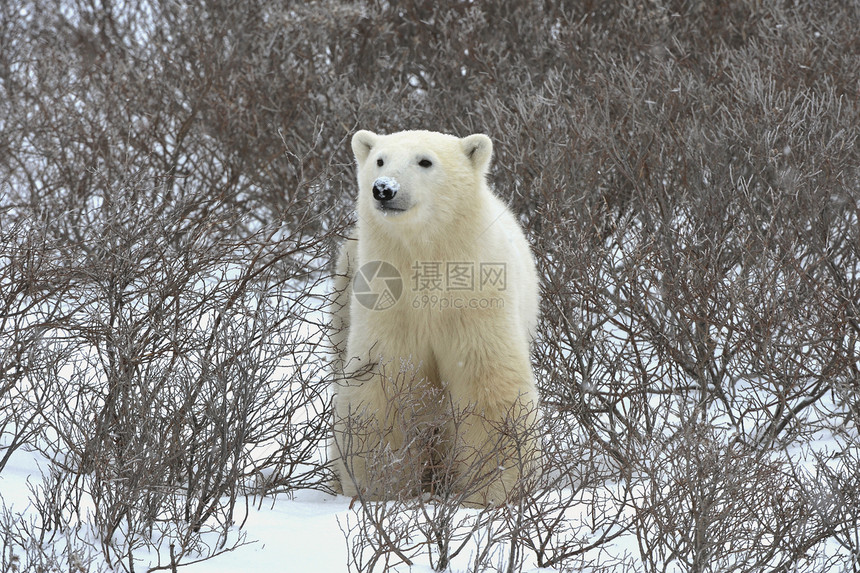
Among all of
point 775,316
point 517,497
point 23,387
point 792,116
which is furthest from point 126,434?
point 792,116

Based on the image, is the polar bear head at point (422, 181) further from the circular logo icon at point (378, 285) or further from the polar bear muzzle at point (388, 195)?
the circular logo icon at point (378, 285)

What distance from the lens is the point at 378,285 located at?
9.81 feet

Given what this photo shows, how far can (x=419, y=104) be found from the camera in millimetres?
6188

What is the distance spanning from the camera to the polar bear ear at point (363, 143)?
124 inches

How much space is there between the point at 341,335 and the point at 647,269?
1231 mm

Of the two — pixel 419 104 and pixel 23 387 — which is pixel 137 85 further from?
pixel 23 387

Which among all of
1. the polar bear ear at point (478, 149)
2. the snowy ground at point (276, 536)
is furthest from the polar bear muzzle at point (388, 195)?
the snowy ground at point (276, 536)

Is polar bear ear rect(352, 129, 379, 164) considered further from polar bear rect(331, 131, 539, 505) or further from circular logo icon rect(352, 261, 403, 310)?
circular logo icon rect(352, 261, 403, 310)

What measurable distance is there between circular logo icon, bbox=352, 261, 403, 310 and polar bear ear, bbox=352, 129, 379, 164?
419 millimetres

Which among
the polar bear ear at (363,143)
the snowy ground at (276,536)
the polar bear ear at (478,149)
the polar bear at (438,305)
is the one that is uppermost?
the polar bear ear at (363,143)

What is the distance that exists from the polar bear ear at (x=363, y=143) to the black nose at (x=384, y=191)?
1.26 feet

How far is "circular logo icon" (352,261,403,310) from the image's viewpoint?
2961 millimetres

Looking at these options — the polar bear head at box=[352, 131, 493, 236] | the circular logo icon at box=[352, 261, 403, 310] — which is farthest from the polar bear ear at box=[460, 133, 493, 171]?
the circular logo icon at box=[352, 261, 403, 310]

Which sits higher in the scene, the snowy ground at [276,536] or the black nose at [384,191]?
the black nose at [384,191]
